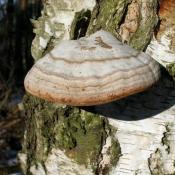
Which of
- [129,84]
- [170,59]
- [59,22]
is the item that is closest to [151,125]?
[170,59]

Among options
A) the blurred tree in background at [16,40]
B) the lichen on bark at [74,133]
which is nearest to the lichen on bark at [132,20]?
the lichen on bark at [74,133]

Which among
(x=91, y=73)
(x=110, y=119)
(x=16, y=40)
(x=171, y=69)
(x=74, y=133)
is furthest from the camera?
(x=16, y=40)

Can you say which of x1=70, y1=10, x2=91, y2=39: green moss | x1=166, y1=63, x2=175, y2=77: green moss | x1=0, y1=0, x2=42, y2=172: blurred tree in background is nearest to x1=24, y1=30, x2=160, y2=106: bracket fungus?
x1=166, y1=63, x2=175, y2=77: green moss

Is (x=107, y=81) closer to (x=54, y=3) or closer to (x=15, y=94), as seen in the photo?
(x=54, y=3)

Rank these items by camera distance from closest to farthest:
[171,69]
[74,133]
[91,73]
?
1. [91,73]
2. [171,69]
3. [74,133]

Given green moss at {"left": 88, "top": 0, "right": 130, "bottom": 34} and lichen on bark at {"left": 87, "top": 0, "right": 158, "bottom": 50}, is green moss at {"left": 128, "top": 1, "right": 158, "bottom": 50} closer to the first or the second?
lichen on bark at {"left": 87, "top": 0, "right": 158, "bottom": 50}

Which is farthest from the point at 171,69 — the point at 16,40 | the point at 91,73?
the point at 16,40

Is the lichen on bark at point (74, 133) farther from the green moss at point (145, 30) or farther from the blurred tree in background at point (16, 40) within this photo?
the blurred tree in background at point (16, 40)

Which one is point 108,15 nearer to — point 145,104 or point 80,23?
point 80,23
